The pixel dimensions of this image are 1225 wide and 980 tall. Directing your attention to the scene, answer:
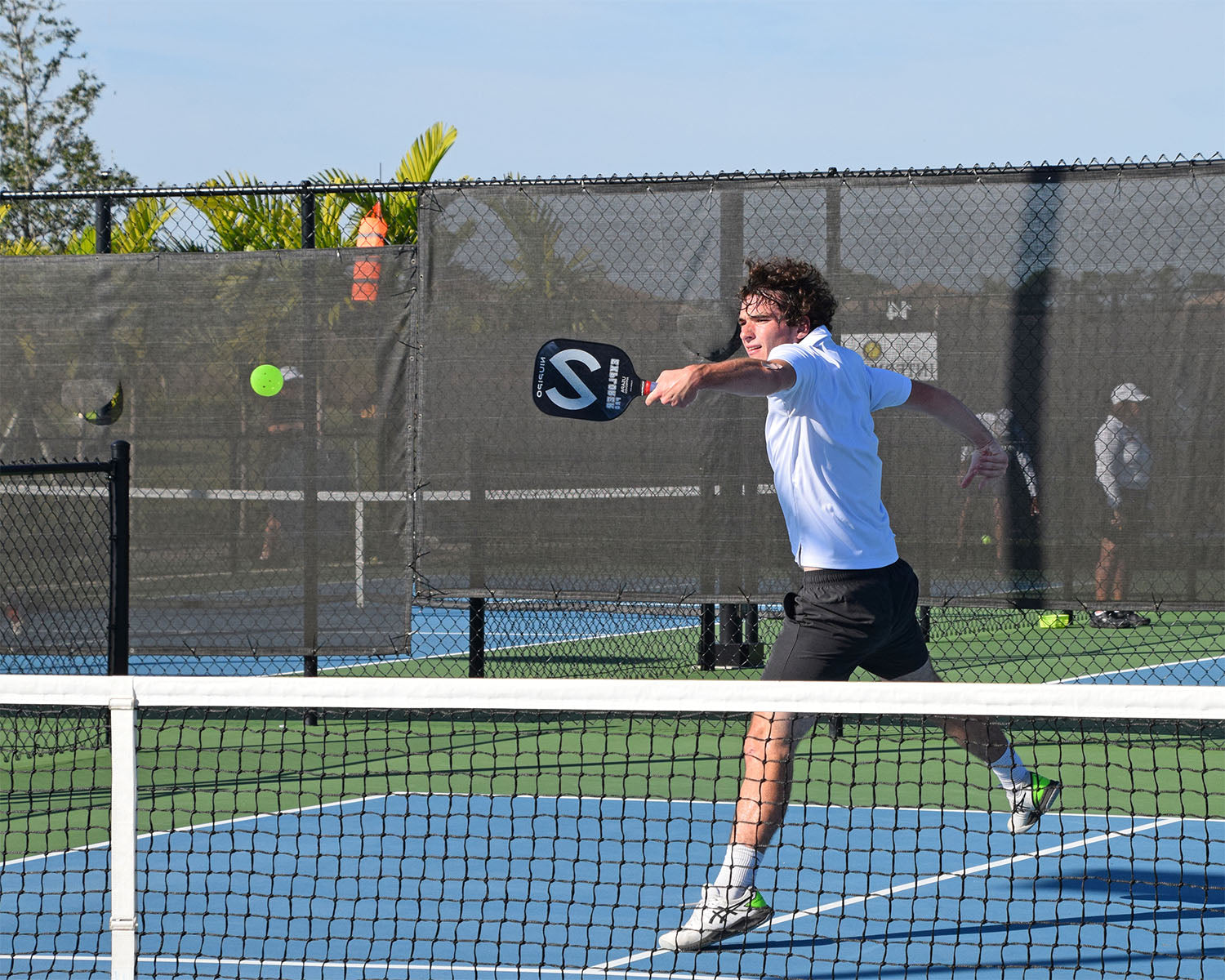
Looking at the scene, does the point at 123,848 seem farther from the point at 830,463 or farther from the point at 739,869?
the point at 830,463

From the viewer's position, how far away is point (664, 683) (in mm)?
3252

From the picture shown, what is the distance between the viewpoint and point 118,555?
6.57 meters

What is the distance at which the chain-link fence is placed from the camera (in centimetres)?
638

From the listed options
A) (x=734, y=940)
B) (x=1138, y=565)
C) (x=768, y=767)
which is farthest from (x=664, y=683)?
(x=1138, y=565)

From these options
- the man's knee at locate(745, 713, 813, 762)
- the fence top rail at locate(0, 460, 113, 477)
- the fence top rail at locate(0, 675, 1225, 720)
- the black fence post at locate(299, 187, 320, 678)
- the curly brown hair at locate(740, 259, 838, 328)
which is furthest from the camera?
the black fence post at locate(299, 187, 320, 678)

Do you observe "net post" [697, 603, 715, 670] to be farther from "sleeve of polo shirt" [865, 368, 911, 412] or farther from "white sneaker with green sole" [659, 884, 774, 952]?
"white sneaker with green sole" [659, 884, 774, 952]

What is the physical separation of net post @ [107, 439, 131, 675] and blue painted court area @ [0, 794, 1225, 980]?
1.35 metres

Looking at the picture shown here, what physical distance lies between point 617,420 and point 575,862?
135 inches

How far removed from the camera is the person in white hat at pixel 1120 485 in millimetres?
6383

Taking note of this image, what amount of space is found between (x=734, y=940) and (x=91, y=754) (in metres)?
3.91

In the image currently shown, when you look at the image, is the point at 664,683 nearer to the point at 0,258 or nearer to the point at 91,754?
the point at 91,754

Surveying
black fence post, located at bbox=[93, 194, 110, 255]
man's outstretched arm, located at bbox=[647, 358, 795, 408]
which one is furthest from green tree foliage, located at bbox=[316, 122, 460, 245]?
man's outstretched arm, located at bbox=[647, 358, 795, 408]

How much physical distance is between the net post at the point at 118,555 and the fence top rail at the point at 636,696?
316 centimetres

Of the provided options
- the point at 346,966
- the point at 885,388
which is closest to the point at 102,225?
the point at 885,388
